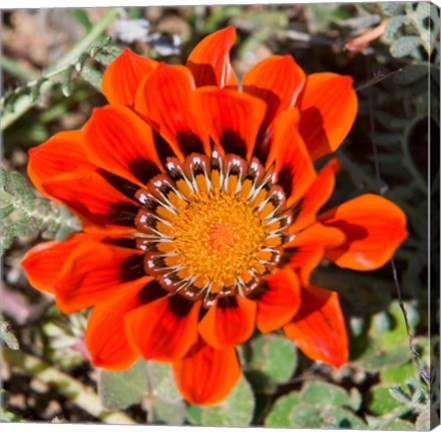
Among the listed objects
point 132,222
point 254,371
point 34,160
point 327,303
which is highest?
point 34,160

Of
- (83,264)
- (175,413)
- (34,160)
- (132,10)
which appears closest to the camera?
(83,264)

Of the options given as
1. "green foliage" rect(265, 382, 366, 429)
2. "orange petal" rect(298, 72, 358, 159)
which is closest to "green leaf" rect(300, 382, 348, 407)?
"green foliage" rect(265, 382, 366, 429)

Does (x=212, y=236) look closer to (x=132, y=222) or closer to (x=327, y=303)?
(x=132, y=222)

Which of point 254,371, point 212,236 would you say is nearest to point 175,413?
point 254,371

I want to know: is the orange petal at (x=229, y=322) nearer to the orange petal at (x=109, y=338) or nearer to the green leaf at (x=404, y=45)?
the orange petal at (x=109, y=338)

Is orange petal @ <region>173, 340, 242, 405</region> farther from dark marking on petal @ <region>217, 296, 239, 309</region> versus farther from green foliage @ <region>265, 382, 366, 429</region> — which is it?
green foliage @ <region>265, 382, 366, 429</region>

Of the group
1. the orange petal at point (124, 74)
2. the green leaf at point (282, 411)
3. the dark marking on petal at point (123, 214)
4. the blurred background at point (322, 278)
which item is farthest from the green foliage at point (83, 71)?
the green leaf at point (282, 411)
